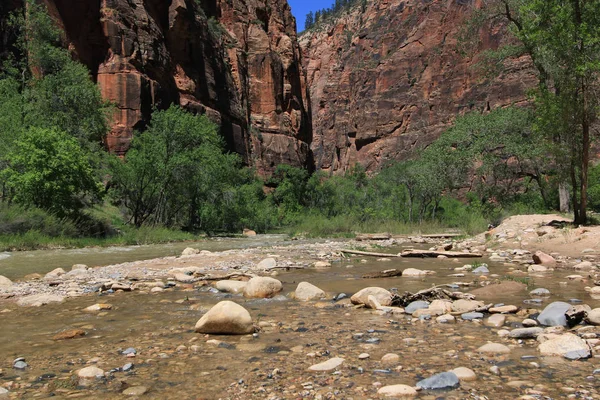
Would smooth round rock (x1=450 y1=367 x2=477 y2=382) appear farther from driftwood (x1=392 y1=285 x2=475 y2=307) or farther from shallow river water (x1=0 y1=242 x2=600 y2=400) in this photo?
driftwood (x1=392 y1=285 x2=475 y2=307)

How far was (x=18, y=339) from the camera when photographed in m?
4.48

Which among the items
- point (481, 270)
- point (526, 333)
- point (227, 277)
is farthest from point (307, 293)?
point (481, 270)

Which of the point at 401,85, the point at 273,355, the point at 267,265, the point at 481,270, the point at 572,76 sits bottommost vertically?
the point at 267,265

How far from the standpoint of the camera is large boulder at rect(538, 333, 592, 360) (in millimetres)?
3410

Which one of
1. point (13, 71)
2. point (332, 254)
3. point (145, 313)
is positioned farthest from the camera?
point (13, 71)

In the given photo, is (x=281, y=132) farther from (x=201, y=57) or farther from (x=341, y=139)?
(x=341, y=139)

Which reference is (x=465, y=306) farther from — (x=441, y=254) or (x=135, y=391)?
(x=441, y=254)

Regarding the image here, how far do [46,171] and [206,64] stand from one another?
127 ft

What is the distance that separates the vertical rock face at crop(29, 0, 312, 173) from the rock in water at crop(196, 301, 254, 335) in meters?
37.5

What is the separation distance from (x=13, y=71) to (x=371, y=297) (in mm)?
35240

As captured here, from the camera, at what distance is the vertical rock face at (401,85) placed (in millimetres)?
74438

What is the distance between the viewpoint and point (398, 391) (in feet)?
9.42

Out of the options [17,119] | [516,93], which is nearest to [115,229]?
[17,119]

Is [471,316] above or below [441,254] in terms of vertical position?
above
